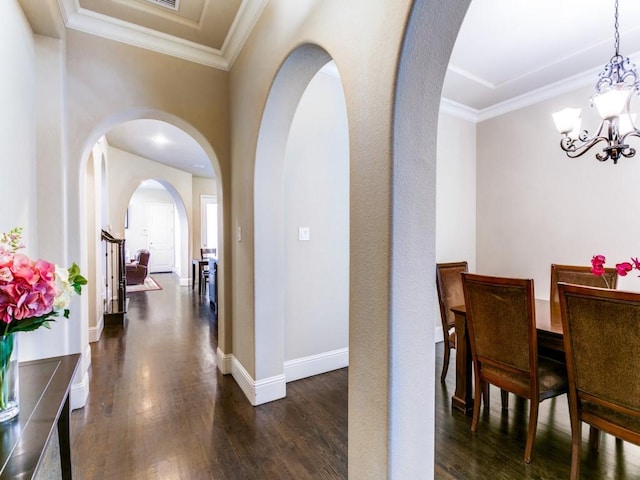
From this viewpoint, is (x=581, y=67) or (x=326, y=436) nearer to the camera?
(x=326, y=436)

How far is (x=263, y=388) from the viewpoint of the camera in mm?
2330

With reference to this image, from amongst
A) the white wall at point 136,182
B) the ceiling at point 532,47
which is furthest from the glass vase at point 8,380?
the white wall at point 136,182

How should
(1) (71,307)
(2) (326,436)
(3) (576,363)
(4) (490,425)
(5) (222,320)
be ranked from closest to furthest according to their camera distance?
1. (3) (576,363)
2. (2) (326,436)
3. (4) (490,425)
4. (1) (71,307)
5. (5) (222,320)

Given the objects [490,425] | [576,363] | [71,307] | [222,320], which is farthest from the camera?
[222,320]

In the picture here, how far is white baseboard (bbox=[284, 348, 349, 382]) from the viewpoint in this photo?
268cm

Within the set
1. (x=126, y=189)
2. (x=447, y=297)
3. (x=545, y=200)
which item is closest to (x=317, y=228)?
(x=447, y=297)

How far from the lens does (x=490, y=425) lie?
2078 millimetres

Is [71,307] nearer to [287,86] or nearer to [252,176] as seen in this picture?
[252,176]

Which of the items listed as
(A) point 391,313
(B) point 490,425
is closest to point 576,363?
(B) point 490,425

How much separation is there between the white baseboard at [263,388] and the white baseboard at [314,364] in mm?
200

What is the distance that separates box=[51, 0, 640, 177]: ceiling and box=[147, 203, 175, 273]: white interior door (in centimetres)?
893

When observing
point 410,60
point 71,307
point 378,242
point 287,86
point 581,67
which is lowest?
point 71,307

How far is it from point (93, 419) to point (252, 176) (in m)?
1.98

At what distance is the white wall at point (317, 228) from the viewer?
269 centimetres
